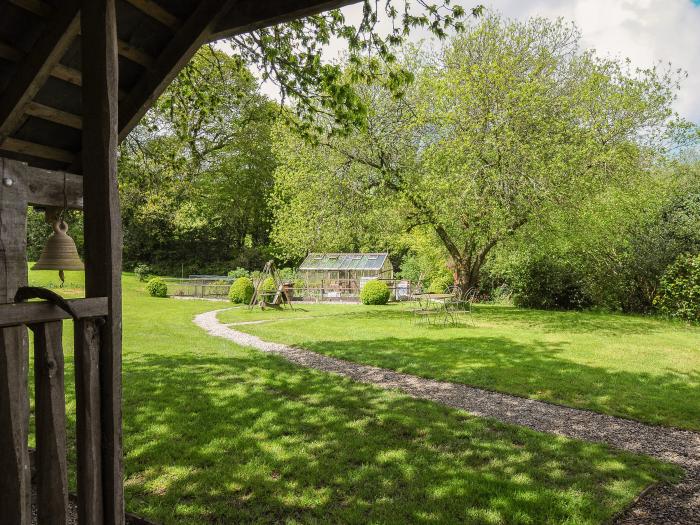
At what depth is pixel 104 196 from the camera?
2.15 metres

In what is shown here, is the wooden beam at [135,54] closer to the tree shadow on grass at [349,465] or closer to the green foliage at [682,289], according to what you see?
the tree shadow on grass at [349,465]

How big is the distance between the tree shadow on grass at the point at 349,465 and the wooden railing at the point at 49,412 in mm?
1463

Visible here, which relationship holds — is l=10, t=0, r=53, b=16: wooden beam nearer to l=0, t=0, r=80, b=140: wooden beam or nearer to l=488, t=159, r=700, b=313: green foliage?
l=0, t=0, r=80, b=140: wooden beam

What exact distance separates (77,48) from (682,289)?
1813 cm

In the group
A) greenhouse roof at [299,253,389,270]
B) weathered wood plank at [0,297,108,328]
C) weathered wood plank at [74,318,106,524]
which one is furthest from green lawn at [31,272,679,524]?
greenhouse roof at [299,253,389,270]

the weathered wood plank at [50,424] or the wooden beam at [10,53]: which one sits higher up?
the wooden beam at [10,53]

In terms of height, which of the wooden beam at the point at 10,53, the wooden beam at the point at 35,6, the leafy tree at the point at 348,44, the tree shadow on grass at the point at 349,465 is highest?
the leafy tree at the point at 348,44

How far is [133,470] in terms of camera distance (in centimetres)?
408

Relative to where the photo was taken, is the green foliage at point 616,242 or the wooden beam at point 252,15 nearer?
the wooden beam at point 252,15

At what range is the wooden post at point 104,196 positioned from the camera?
2.15 meters

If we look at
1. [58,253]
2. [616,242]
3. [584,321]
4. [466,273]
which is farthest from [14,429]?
[616,242]

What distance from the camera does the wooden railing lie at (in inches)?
A: 74.5

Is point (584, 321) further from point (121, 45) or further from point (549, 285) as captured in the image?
point (121, 45)

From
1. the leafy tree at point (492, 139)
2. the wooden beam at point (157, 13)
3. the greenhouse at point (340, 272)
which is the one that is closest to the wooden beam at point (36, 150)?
the wooden beam at point (157, 13)
